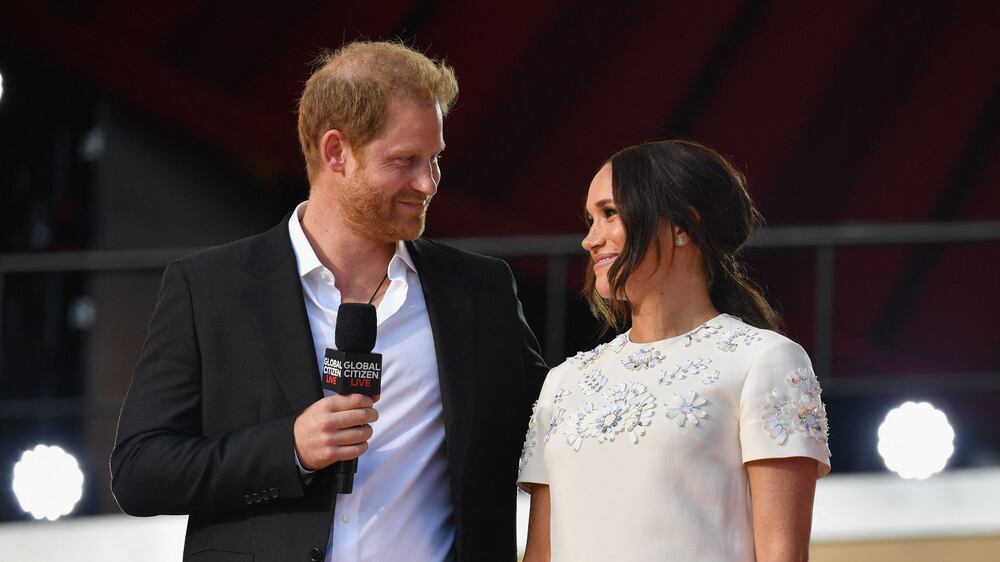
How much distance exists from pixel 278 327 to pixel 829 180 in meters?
4.08

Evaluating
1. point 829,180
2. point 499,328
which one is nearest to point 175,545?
point 499,328

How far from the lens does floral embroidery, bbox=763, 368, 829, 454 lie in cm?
190

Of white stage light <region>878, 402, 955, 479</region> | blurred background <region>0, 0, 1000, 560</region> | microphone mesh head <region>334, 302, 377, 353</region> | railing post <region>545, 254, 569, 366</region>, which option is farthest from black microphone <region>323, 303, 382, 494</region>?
blurred background <region>0, 0, 1000, 560</region>

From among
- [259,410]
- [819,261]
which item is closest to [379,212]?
[259,410]

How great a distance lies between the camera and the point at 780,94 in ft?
19.2

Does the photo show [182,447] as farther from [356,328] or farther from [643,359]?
[643,359]

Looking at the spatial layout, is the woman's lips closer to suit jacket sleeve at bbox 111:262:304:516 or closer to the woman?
the woman

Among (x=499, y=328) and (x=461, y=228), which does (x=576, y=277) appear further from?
(x=499, y=328)

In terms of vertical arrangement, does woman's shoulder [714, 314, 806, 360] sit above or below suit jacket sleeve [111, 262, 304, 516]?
above

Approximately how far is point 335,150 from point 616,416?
676 millimetres

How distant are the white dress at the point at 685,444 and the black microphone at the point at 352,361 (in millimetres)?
359

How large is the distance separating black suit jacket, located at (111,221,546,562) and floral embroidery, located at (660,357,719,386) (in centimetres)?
34

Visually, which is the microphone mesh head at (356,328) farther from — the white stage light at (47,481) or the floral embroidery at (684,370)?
the white stage light at (47,481)

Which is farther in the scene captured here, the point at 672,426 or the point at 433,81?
the point at 433,81
